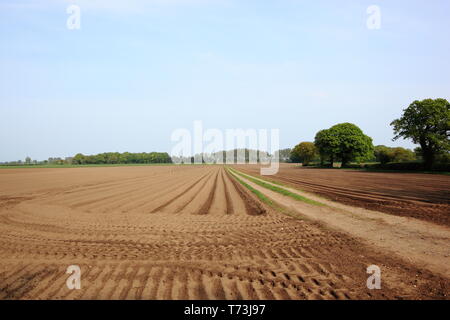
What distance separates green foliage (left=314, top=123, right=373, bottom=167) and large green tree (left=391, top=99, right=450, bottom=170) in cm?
2177

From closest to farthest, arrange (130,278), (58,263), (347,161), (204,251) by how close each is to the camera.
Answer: (130,278) < (58,263) < (204,251) < (347,161)

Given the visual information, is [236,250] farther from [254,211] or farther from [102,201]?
[102,201]

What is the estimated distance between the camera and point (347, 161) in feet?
224

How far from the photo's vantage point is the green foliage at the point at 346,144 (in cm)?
6425

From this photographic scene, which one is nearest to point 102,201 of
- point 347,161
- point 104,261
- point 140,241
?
point 140,241

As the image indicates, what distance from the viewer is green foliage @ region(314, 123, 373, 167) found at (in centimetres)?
6425

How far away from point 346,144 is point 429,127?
2422 cm

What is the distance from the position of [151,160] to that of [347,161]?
148 m

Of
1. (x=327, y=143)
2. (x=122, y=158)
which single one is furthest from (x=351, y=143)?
(x=122, y=158)

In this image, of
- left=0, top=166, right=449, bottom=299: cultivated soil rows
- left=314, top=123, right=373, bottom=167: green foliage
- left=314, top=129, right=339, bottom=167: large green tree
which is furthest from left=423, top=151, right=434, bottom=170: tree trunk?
left=0, top=166, right=449, bottom=299: cultivated soil rows

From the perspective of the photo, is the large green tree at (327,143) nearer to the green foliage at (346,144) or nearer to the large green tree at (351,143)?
the green foliage at (346,144)

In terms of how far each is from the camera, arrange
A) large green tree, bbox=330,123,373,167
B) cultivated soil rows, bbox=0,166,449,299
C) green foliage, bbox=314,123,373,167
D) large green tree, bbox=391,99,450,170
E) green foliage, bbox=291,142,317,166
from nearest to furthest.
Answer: cultivated soil rows, bbox=0,166,449,299 → large green tree, bbox=391,99,450,170 → large green tree, bbox=330,123,373,167 → green foliage, bbox=314,123,373,167 → green foliage, bbox=291,142,317,166

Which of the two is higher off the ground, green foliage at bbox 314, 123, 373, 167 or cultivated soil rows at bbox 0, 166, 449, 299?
green foliage at bbox 314, 123, 373, 167

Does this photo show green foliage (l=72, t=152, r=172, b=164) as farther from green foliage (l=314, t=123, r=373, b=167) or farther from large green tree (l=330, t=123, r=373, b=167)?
large green tree (l=330, t=123, r=373, b=167)
